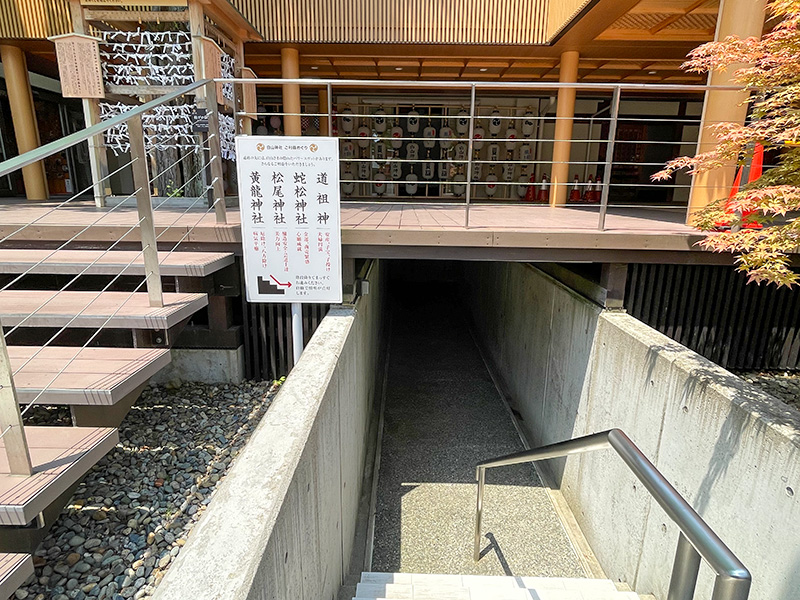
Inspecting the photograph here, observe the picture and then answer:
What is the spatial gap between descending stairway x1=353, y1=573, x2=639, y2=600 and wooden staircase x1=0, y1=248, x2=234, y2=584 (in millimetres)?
1626

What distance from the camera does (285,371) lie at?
Answer: 4102mm

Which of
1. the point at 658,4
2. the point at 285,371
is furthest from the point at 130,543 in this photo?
the point at 658,4

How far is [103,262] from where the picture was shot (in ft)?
9.54

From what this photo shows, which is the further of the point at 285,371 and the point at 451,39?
the point at 451,39

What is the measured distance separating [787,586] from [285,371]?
3.48 meters

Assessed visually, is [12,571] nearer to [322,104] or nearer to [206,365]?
[206,365]

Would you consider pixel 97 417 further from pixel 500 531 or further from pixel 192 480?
pixel 500 531

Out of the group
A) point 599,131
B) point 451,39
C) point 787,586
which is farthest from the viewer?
point 599,131

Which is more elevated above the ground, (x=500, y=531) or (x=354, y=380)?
(x=354, y=380)

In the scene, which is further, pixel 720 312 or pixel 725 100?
pixel 720 312

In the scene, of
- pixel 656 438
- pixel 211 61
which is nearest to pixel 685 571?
pixel 656 438

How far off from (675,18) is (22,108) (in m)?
9.10

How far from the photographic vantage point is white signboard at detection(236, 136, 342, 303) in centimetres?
313

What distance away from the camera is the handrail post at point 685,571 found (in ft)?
3.27
